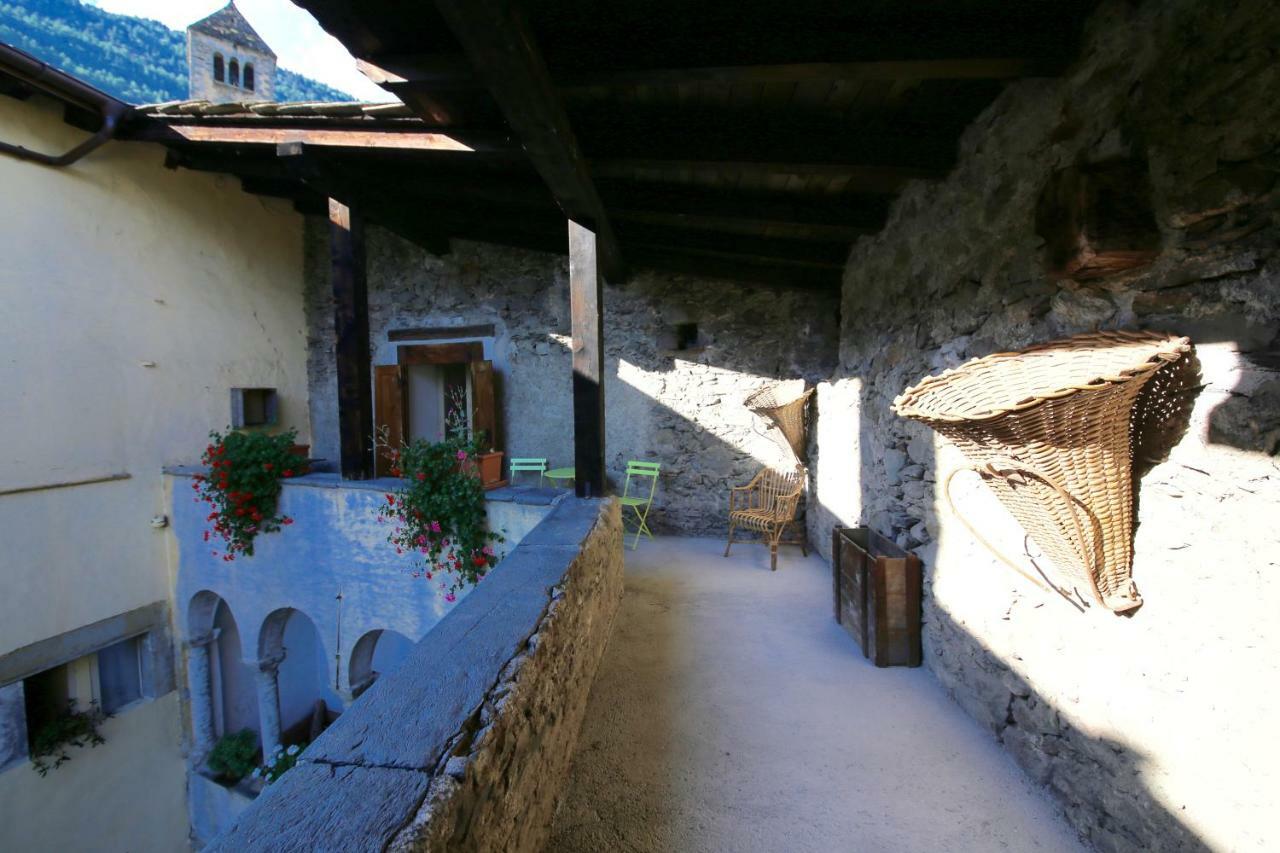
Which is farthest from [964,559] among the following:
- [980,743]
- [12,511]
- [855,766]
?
[12,511]

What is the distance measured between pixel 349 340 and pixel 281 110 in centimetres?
159

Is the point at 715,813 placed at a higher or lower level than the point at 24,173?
lower

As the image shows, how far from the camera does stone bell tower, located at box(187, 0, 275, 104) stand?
10508mm

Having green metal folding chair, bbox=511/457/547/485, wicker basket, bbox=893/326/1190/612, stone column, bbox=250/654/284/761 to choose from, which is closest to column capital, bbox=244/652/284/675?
stone column, bbox=250/654/284/761

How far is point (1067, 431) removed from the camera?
1.36 m

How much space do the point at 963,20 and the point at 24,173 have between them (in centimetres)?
663

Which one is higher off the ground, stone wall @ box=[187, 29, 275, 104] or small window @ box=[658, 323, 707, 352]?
stone wall @ box=[187, 29, 275, 104]

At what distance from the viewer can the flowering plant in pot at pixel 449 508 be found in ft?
12.1

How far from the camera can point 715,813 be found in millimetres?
1867

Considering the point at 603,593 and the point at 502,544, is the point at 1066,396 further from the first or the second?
the point at 502,544

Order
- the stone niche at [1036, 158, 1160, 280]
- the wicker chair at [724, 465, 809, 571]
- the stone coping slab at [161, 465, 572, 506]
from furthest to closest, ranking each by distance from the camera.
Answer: the wicker chair at [724, 465, 809, 571], the stone coping slab at [161, 465, 572, 506], the stone niche at [1036, 158, 1160, 280]

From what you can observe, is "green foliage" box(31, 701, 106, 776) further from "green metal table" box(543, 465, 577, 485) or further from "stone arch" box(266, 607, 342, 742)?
"green metal table" box(543, 465, 577, 485)

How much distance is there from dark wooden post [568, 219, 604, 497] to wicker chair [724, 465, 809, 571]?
5.37 ft

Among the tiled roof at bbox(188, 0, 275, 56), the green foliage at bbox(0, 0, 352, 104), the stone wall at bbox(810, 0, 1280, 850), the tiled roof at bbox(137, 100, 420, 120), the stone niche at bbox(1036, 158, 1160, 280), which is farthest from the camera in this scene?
the green foliage at bbox(0, 0, 352, 104)
